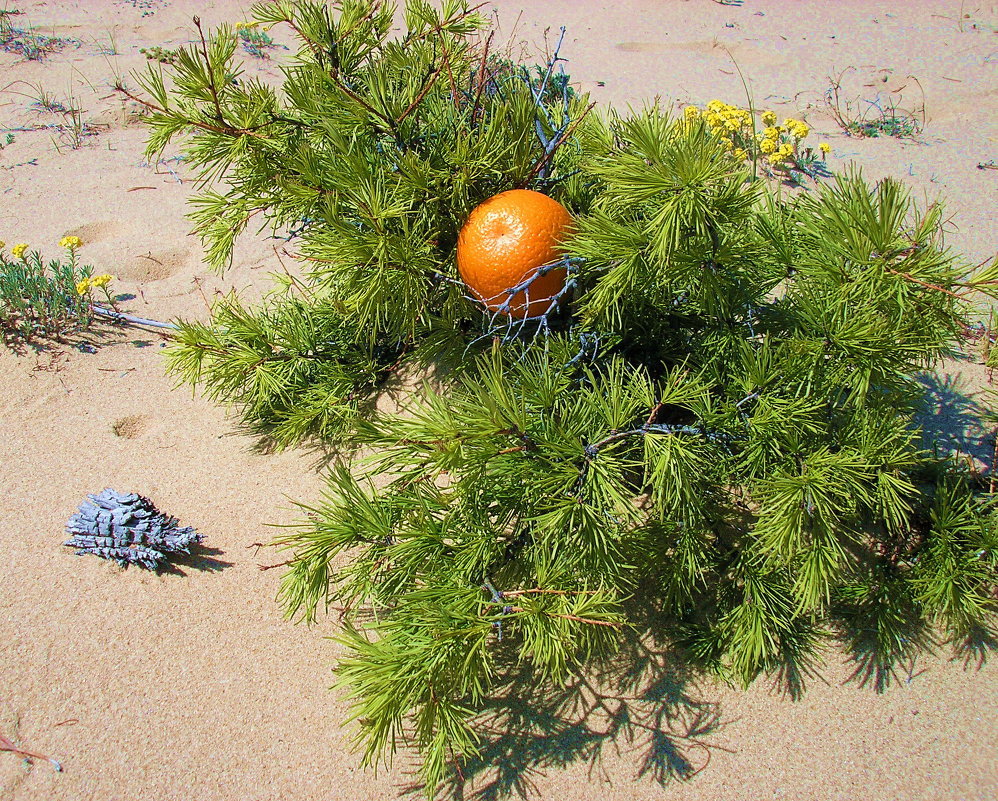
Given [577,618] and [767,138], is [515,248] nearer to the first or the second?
[577,618]

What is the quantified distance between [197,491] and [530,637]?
4.48 ft

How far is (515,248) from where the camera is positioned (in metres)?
1.77

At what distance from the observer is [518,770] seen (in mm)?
1739

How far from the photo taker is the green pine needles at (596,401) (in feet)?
5.02

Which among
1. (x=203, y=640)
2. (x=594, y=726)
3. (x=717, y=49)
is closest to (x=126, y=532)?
(x=203, y=640)

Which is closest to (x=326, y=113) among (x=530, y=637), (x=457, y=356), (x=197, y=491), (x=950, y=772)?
(x=457, y=356)

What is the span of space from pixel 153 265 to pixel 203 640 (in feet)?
6.50

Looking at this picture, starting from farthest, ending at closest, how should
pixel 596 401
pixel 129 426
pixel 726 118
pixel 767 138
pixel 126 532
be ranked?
pixel 767 138 < pixel 726 118 < pixel 129 426 < pixel 126 532 < pixel 596 401

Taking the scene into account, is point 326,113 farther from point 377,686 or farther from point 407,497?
point 377,686

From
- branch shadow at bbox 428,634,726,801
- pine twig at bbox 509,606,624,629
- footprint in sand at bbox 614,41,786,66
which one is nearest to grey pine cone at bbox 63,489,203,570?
branch shadow at bbox 428,634,726,801

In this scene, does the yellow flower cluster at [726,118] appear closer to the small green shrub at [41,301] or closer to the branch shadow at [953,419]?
the branch shadow at [953,419]

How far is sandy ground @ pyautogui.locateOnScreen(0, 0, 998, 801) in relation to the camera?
1.73 m

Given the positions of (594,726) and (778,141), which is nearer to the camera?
(594,726)

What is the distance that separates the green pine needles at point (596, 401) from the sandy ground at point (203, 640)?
5.3 inches
